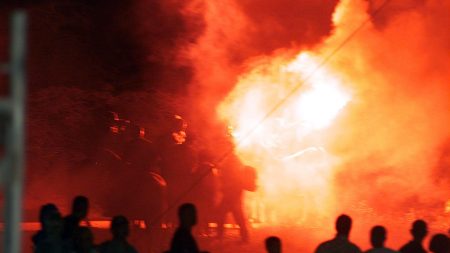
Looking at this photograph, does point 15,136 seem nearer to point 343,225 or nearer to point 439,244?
point 343,225

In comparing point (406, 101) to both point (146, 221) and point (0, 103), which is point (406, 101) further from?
point (0, 103)

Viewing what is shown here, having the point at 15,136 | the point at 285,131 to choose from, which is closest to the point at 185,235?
the point at 15,136

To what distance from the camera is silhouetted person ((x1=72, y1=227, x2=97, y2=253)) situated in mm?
6625

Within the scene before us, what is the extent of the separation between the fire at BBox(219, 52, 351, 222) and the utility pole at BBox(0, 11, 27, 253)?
1292 cm

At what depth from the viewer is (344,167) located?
18.0 m

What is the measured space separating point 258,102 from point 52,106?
423 cm

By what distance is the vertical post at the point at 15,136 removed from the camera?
3.80 meters

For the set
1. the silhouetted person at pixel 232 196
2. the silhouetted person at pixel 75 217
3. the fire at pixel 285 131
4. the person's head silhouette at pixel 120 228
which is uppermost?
the fire at pixel 285 131

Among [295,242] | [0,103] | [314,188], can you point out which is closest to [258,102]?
[314,188]

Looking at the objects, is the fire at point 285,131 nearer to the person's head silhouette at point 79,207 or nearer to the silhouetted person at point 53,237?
the person's head silhouette at point 79,207

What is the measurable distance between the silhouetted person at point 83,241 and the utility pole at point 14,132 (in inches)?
108

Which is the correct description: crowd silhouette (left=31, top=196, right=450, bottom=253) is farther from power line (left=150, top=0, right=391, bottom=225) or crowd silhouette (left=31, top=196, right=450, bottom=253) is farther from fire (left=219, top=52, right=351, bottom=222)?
fire (left=219, top=52, right=351, bottom=222)

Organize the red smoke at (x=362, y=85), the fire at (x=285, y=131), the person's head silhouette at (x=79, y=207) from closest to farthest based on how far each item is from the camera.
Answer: the person's head silhouette at (x=79, y=207)
the red smoke at (x=362, y=85)
the fire at (x=285, y=131)

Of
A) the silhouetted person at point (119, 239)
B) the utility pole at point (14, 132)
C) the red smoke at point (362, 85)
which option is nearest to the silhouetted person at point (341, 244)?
the silhouetted person at point (119, 239)
